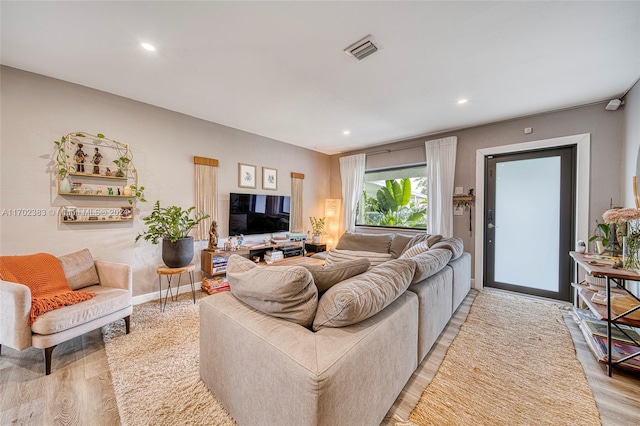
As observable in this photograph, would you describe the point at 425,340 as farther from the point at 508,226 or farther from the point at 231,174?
the point at 231,174

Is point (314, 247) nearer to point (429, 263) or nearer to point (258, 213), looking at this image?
point (258, 213)

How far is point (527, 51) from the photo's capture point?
6.43 feet

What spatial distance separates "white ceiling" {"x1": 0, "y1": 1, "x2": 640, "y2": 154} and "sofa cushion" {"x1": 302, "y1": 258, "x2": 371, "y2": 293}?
167cm

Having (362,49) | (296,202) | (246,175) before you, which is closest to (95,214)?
(246,175)

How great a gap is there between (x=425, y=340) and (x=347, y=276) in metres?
0.93

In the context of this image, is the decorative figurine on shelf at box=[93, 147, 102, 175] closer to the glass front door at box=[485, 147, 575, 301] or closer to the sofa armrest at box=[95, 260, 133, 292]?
the sofa armrest at box=[95, 260, 133, 292]

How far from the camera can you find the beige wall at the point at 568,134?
2.80m

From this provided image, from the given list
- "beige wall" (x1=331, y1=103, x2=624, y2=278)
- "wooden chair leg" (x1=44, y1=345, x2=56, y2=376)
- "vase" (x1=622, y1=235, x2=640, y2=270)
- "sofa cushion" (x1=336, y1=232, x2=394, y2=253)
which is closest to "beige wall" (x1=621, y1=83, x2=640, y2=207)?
"beige wall" (x1=331, y1=103, x2=624, y2=278)

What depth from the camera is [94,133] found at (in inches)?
107

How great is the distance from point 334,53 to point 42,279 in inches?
124

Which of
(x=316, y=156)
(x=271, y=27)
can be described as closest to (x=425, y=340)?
(x=271, y=27)

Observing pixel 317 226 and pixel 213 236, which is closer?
pixel 213 236

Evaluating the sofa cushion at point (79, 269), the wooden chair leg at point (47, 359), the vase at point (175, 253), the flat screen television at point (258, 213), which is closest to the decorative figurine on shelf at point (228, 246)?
the flat screen television at point (258, 213)

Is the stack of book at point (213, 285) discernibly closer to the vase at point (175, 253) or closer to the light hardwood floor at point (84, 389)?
the vase at point (175, 253)
